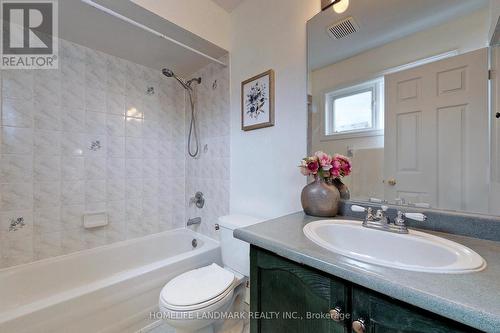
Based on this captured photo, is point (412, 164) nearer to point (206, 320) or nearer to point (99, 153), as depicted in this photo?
point (206, 320)

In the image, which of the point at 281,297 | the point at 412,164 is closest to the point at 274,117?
the point at 412,164

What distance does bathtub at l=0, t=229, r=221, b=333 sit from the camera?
1.13 meters

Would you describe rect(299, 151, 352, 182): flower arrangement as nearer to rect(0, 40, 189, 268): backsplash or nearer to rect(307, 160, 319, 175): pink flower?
rect(307, 160, 319, 175): pink flower

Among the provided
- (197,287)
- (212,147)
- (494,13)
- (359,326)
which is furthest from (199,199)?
(494,13)

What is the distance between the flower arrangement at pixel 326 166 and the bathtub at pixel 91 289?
119 centimetres

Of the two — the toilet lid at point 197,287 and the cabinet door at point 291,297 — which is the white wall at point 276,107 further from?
the cabinet door at point 291,297

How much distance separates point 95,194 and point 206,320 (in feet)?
4.78

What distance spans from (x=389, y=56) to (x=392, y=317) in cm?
112

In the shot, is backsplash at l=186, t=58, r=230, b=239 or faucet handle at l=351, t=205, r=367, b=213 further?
backsplash at l=186, t=58, r=230, b=239

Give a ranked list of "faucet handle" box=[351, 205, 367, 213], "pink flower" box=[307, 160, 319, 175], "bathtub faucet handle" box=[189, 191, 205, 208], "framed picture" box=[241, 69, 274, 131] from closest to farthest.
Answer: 1. "faucet handle" box=[351, 205, 367, 213]
2. "pink flower" box=[307, 160, 319, 175]
3. "framed picture" box=[241, 69, 274, 131]
4. "bathtub faucet handle" box=[189, 191, 205, 208]

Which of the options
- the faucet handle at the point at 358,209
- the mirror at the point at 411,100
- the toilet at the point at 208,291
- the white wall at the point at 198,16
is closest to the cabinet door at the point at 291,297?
the toilet at the point at 208,291

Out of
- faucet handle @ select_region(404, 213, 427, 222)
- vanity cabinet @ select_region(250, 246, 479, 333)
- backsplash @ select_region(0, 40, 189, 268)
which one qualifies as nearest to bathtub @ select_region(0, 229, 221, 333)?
backsplash @ select_region(0, 40, 189, 268)

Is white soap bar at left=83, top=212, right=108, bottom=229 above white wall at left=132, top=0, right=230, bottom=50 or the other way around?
the other way around

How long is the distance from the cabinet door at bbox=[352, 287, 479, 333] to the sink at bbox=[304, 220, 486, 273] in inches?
3.6
